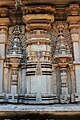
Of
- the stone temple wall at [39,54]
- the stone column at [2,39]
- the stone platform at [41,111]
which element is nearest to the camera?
the stone platform at [41,111]

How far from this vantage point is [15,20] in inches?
209

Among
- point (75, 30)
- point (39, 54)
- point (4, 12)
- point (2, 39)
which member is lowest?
point (39, 54)

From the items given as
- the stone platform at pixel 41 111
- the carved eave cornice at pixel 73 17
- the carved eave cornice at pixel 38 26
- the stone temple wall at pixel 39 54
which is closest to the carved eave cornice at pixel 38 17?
the stone temple wall at pixel 39 54

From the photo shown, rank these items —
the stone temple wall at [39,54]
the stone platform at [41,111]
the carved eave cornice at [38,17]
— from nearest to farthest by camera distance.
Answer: the stone platform at [41,111], the stone temple wall at [39,54], the carved eave cornice at [38,17]

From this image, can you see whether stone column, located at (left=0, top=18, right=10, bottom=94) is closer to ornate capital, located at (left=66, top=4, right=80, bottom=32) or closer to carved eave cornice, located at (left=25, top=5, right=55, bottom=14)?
carved eave cornice, located at (left=25, top=5, right=55, bottom=14)

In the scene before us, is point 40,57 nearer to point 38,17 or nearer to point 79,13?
point 38,17

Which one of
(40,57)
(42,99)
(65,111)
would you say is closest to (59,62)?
(40,57)

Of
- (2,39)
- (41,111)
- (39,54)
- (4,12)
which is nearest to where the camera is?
(41,111)

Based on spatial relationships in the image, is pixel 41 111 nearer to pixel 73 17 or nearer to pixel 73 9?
pixel 73 17

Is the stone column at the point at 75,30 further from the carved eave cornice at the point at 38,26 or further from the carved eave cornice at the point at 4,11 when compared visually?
the carved eave cornice at the point at 4,11

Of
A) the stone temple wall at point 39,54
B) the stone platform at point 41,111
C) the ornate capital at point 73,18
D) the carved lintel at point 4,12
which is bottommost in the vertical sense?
the stone platform at point 41,111

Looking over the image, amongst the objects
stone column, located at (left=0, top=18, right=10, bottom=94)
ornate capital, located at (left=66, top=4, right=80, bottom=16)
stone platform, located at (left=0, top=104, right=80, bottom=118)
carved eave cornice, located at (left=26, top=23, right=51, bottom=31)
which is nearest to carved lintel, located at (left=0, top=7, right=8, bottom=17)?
stone column, located at (left=0, top=18, right=10, bottom=94)

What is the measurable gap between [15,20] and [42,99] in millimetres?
1933

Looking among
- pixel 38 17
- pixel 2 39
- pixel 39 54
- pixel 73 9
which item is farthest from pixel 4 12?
pixel 73 9
